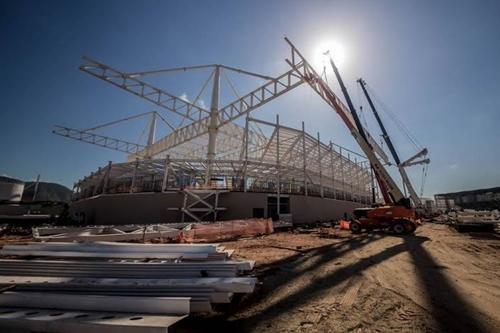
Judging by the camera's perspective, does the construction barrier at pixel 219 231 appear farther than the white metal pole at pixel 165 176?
No

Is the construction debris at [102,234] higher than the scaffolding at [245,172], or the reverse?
the scaffolding at [245,172]

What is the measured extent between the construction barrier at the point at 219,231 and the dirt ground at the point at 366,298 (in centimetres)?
525

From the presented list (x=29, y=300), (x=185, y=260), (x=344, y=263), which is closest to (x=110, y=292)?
(x=29, y=300)

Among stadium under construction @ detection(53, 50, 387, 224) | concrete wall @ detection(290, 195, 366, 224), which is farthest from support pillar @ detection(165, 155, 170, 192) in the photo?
concrete wall @ detection(290, 195, 366, 224)

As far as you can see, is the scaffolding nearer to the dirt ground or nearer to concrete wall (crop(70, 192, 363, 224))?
concrete wall (crop(70, 192, 363, 224))

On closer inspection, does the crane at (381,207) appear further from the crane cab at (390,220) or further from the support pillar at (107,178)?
the support pillar at (107,178)

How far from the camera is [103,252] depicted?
5.75m

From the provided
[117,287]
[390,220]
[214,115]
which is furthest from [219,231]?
[214,115]

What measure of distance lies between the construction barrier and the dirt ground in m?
5.25

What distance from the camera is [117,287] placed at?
3238 mm

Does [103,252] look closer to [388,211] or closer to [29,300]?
[29,300]

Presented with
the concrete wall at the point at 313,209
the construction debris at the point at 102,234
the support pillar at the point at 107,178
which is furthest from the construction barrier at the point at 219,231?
the support pillar at the point at 107,178

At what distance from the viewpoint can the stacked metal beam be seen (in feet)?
8.66

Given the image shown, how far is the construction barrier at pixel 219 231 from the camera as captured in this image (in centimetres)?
1118
